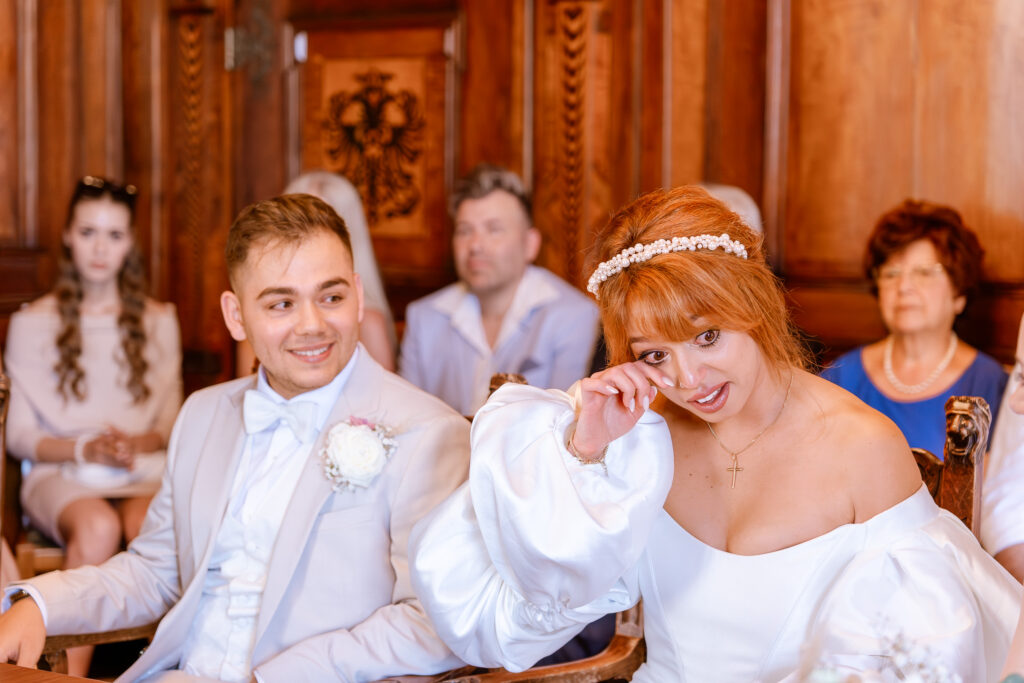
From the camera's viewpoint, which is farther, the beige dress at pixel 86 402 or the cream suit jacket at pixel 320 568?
the beige dress at pixel 86 402

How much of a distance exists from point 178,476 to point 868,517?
1.55m

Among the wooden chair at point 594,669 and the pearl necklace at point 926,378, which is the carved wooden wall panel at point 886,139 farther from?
the wooden chair at point 594,669

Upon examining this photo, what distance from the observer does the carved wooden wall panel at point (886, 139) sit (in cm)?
378

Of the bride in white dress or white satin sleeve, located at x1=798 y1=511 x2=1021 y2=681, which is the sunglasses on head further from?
white satin sleeve, located at x1=798 y1=511 x2=1021 y2=681

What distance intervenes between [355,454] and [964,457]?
124cm

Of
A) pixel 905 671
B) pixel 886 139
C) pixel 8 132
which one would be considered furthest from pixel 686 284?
pixel 8 132

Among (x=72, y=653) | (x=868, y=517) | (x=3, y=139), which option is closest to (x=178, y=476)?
(x=72, y=653)

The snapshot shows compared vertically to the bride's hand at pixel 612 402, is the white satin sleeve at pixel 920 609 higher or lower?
lower

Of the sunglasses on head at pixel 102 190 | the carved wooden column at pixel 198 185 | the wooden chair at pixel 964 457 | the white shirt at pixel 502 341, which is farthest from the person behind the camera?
the carved wooden column at pixel 198 185

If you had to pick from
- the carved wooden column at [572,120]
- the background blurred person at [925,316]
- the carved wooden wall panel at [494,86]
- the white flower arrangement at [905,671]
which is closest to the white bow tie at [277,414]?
the white flower arrangement at [905,671]

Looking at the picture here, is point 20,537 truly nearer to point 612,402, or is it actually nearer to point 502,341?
point 502,341

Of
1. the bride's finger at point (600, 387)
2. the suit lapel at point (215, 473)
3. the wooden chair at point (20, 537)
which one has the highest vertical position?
the bride's finger at point (600, 387)

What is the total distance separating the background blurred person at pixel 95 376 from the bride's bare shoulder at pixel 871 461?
262 centimetres

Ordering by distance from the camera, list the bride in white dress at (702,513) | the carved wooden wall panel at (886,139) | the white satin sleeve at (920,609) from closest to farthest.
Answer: the white satin sleeve at (920,609)
the bride in white dress at (702,513)
the carved wooden wall panel at (886,139)
